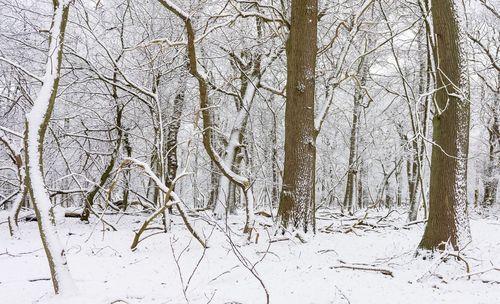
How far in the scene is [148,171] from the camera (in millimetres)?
5566

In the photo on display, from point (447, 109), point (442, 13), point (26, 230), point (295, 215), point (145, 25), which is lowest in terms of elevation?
point (26, 230)

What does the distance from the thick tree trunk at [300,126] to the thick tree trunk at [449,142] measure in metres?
2.13

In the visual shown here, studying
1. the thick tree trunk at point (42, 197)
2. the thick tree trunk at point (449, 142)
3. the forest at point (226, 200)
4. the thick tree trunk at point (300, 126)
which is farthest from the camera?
the thick tree trunk at point (300, 126)

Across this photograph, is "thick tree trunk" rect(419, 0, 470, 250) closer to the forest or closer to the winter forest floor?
the forest

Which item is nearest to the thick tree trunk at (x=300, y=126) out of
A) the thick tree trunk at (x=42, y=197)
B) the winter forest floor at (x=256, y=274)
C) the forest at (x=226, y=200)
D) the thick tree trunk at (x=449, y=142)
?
the forest at (x=226, y=200)

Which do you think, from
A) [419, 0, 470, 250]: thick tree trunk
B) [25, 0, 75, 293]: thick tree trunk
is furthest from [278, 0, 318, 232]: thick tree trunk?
[25, 0, 75, 293]: thick tree trunk

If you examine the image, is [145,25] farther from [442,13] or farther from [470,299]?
[470,299]

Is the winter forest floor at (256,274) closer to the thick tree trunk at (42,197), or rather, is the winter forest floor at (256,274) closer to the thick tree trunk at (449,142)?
the thick tree trunk at (42,197)

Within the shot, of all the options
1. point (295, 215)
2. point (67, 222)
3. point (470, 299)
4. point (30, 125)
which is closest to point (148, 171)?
point (30, 125)

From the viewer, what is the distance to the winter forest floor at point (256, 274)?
3480 millimetres

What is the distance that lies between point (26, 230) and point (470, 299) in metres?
8.14

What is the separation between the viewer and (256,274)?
10.9 feet

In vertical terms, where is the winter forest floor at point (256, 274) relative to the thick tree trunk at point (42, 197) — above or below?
below

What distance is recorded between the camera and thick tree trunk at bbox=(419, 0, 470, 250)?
517cm
